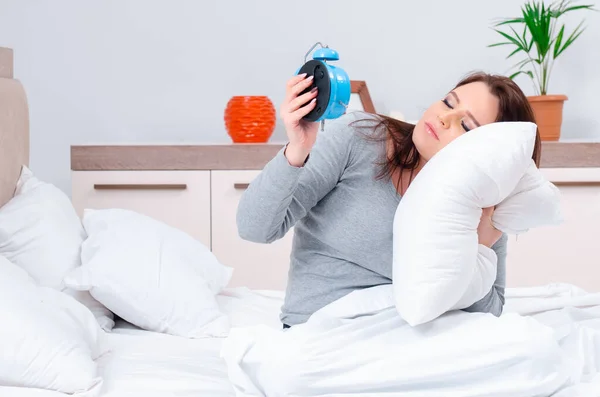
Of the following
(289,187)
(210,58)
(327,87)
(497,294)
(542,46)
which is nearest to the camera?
(327,87)

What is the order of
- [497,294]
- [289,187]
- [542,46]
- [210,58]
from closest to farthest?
[289,187], [497,294], [542,46], [210,58]

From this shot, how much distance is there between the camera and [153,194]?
108 inches

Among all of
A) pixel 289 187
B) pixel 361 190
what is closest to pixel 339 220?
pixel 361 190

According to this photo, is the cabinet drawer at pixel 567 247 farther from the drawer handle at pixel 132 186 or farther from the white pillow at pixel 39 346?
the white pillow at pixel 39 346

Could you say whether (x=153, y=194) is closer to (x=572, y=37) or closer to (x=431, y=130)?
(x=431, y=130)

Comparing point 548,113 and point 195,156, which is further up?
A: point 548,113

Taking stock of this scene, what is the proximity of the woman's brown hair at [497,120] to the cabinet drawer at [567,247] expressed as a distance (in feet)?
4.89

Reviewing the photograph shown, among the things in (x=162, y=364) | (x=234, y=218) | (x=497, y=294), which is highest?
(x=497, y=294)

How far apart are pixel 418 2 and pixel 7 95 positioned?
179 cm

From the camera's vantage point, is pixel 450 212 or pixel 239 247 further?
pixel 239 247

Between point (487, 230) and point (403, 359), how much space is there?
0.33 meters

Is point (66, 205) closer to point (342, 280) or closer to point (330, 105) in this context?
point (342, 280)

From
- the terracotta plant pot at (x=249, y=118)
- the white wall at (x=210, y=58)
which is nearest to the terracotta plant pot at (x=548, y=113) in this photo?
the white wall at (x=210, y=58)

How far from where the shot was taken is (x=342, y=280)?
134 cm
